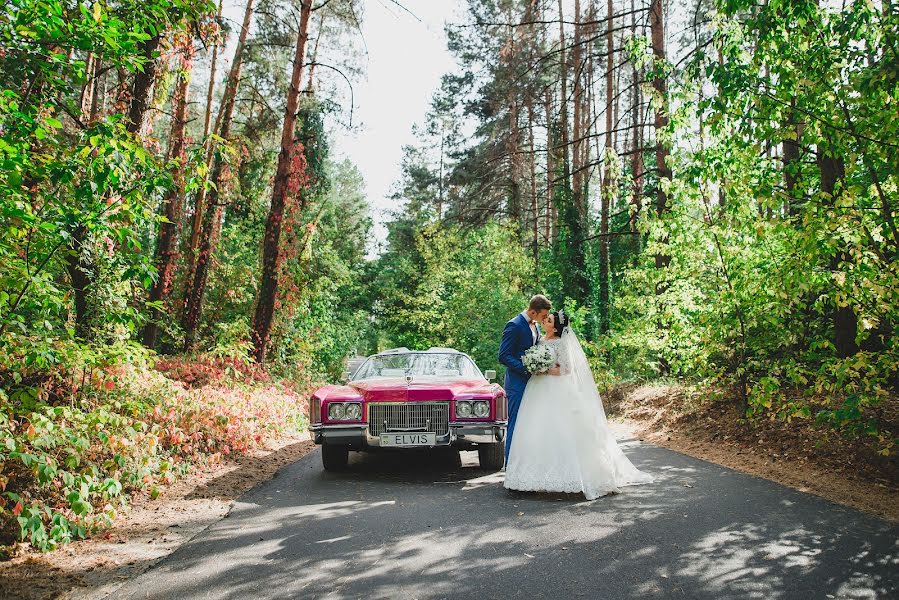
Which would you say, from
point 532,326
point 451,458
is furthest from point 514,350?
point 451,458

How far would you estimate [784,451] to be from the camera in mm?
7918

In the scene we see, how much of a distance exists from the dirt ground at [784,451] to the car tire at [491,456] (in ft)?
9.95

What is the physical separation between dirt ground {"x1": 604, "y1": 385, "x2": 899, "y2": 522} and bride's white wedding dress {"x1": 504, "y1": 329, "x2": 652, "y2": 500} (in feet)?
7.22

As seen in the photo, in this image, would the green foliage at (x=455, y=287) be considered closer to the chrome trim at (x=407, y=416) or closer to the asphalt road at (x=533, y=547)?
the chrome trim at (x=407, y=416)

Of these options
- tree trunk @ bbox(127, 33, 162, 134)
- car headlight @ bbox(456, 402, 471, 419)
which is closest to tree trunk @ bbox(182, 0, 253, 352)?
tree trunk @ bbox(127, 33, 162, 134)

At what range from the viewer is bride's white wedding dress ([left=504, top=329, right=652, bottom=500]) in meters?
6.20

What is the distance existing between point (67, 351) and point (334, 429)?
3.03 m

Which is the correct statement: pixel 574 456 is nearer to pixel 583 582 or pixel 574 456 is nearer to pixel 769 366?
pixel 583 582

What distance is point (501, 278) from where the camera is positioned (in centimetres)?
2572

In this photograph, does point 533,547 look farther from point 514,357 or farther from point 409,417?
point 409,417

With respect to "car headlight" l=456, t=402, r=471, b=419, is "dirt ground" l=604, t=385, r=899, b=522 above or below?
below

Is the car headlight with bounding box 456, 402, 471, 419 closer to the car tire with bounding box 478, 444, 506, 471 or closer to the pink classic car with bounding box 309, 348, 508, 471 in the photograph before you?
the pink classic car with bounding box 309, 348, 508, 471

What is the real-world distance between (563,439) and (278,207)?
9960mm

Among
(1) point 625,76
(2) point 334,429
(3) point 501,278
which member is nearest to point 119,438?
(2) point 334,429
